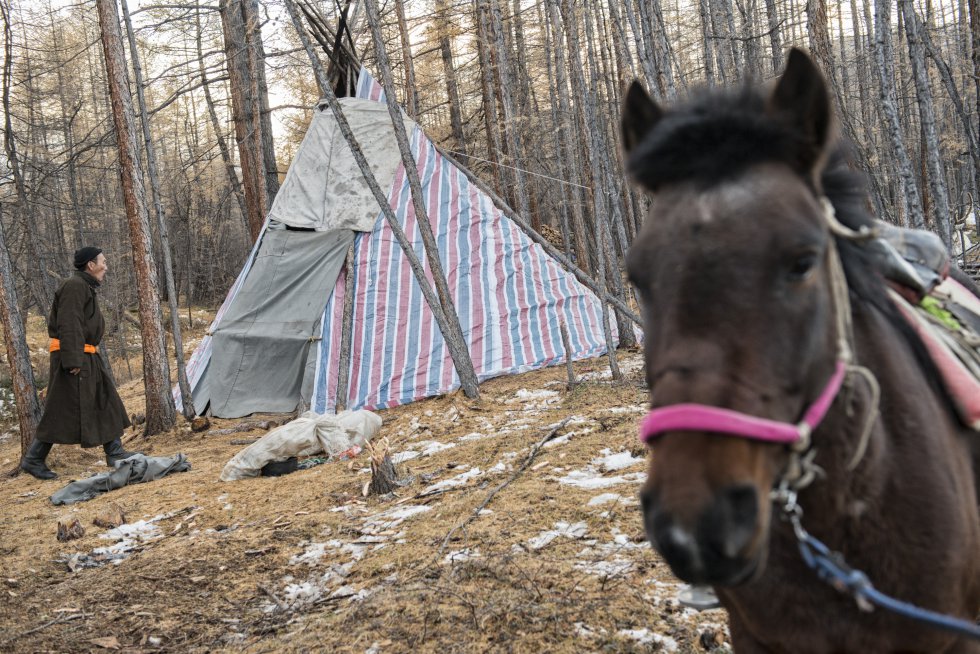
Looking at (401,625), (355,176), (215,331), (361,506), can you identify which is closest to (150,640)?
(401,625)

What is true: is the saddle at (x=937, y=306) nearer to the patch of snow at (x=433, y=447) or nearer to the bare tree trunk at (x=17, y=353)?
the patch of snow at (x=433, y=447)

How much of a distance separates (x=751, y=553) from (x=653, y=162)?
82cm

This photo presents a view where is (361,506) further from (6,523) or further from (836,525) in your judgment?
(836,525)

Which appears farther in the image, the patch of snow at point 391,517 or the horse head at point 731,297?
the patch of snow at point 391,517

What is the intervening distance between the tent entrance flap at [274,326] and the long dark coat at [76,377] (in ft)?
7.87

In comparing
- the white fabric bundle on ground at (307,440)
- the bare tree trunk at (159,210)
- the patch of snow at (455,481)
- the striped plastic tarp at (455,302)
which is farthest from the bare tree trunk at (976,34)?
the bare tree trunk at (159,210)

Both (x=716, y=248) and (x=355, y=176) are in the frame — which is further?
(x=355, y=176)

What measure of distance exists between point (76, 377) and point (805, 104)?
8.03 metres

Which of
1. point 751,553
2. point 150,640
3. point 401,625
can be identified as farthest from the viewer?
point 150,640

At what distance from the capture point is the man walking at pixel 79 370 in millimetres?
7324

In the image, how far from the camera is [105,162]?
27.4 metres

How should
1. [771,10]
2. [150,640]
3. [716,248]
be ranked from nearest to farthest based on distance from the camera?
1. [716,248]
2. [150,640]
3. [771,10]

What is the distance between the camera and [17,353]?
29.0 feet

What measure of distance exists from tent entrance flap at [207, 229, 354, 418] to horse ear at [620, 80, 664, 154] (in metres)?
8.54
